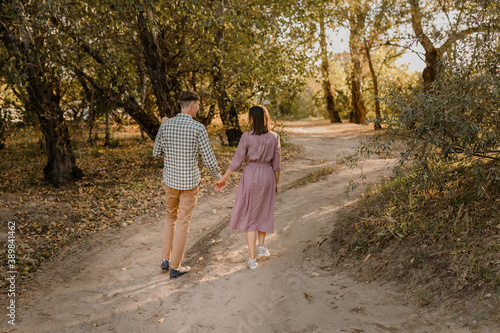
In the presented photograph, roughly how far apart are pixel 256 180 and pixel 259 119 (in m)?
0.83

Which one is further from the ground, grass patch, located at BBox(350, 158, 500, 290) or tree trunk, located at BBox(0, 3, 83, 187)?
tree trunk, located at BBox(0, 3, 83, 187)

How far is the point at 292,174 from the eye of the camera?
11.6 m

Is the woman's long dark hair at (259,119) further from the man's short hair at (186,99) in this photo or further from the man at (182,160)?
the man's short hair at (186,99)

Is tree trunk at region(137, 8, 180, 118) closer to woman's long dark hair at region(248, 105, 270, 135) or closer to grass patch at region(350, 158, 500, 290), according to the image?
woman's long dark hair at region(248, 105, 270, 135)

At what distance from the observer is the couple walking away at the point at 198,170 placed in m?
5.29

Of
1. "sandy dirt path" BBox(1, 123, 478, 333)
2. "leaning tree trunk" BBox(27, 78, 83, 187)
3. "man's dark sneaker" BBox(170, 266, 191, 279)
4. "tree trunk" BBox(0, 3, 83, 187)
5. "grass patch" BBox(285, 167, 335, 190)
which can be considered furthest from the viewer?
"leaning tree trunk" BBox(27, 78, 83, 187)

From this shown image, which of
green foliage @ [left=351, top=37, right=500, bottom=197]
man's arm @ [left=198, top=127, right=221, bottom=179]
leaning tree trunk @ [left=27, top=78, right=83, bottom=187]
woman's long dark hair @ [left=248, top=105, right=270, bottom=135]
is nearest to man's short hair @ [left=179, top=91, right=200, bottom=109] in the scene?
man's arm @ [left=198, top=127, right=221, bottom=179]

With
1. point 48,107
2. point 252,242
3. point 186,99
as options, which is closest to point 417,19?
point 48,107

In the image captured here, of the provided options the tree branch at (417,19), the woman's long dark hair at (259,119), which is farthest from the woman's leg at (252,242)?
Result: the tree branch at (417,19)

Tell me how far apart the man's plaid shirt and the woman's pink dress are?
47 cm

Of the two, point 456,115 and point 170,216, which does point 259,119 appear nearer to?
point 170,216

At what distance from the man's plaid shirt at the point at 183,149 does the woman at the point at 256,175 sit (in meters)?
0.41

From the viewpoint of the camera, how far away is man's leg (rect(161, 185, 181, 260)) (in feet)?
17.9

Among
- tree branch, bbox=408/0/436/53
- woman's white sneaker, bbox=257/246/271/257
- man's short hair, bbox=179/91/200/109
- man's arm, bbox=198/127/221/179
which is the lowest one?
woman's white sneaker, bbox=257/246/271/257
